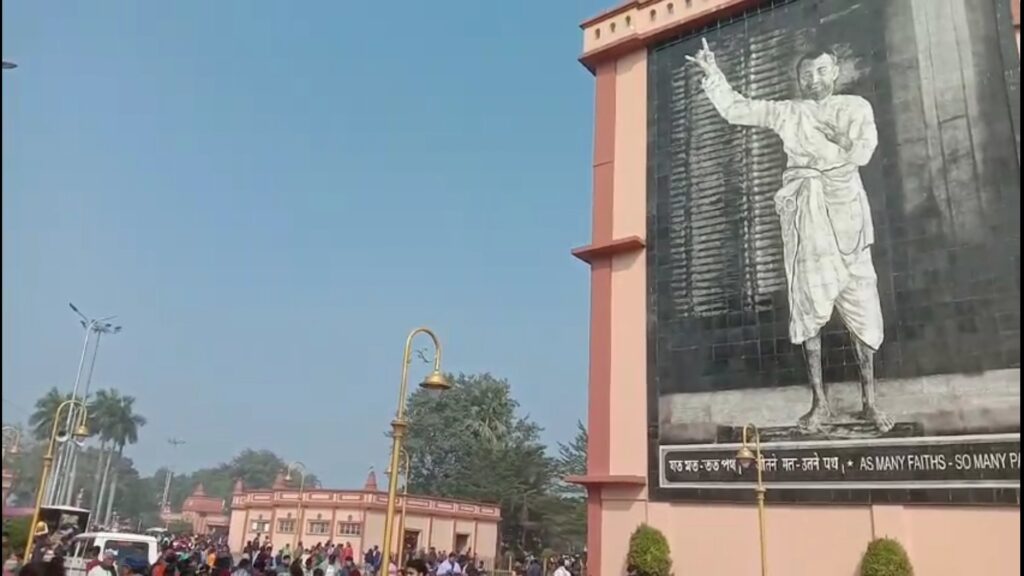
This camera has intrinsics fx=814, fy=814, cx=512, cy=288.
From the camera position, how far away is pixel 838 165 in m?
14.5

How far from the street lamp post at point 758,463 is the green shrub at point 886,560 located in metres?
1.49

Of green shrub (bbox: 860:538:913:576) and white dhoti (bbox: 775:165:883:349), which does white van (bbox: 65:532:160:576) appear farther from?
white dhoti (bbox: 775:165:883:349)

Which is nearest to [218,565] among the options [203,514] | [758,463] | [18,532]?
[758,463]

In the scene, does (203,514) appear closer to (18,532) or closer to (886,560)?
(18,532)

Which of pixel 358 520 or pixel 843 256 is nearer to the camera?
pixel 843 256

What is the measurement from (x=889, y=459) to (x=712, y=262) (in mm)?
4684

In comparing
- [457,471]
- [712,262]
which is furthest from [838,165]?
[457,471]

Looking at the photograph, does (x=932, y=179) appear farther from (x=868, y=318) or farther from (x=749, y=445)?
(x=749, y=445)

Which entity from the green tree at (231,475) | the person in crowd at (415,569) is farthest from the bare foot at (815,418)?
the green tree at (231,475)

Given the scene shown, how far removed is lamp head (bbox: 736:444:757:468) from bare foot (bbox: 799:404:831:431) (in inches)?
39.1

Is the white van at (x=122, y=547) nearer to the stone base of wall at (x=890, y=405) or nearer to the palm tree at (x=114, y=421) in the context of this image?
the stone base of wall at (x=890, y=405)

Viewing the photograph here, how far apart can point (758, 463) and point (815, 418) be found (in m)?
1.25

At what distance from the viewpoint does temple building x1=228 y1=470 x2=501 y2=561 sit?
3900 cm

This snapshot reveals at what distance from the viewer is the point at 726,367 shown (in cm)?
1461
